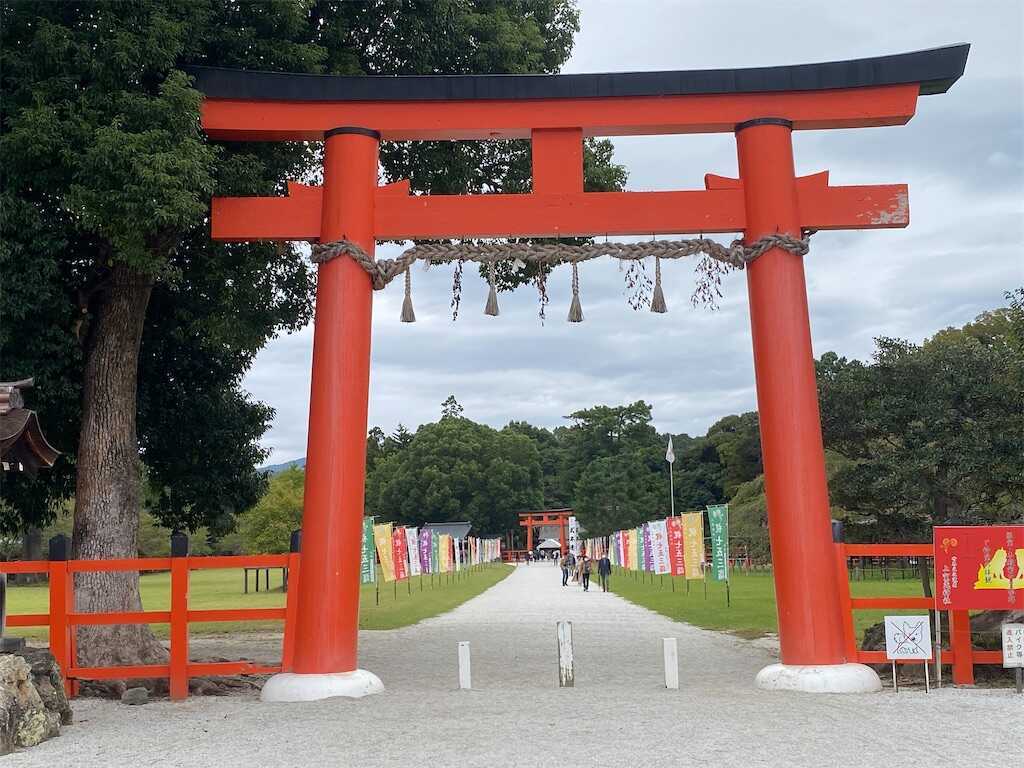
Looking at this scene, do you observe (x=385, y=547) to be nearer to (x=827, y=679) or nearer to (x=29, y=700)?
(x=827, y=679)

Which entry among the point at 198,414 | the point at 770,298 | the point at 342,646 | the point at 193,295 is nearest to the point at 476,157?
the point at 193,295

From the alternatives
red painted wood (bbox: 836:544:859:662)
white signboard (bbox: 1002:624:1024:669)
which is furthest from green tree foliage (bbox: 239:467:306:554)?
white signboard (bbox: 1002:624:1024:669)

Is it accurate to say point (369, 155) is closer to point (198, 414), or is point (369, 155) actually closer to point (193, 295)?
point (193, 295)

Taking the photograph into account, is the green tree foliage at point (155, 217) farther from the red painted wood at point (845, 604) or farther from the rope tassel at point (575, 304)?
the red painted wood at point (845, 604)

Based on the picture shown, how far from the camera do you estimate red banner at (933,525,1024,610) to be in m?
8.53

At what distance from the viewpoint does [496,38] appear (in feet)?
41.2

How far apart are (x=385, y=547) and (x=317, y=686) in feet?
59.4

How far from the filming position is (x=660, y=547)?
2897 centimetres

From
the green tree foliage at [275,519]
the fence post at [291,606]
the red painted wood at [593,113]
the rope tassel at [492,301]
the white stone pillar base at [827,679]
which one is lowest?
the white stone pillar base at [827,679]

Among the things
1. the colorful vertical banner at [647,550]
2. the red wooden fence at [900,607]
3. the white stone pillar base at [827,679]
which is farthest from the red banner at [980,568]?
the colorful vertical banner at [647,550]

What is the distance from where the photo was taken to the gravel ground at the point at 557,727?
6.11 m

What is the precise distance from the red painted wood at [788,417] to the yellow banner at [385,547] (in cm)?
1762

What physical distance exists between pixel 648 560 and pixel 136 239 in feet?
86.4

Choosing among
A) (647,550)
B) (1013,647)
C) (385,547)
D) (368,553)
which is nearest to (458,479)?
(647,550)
